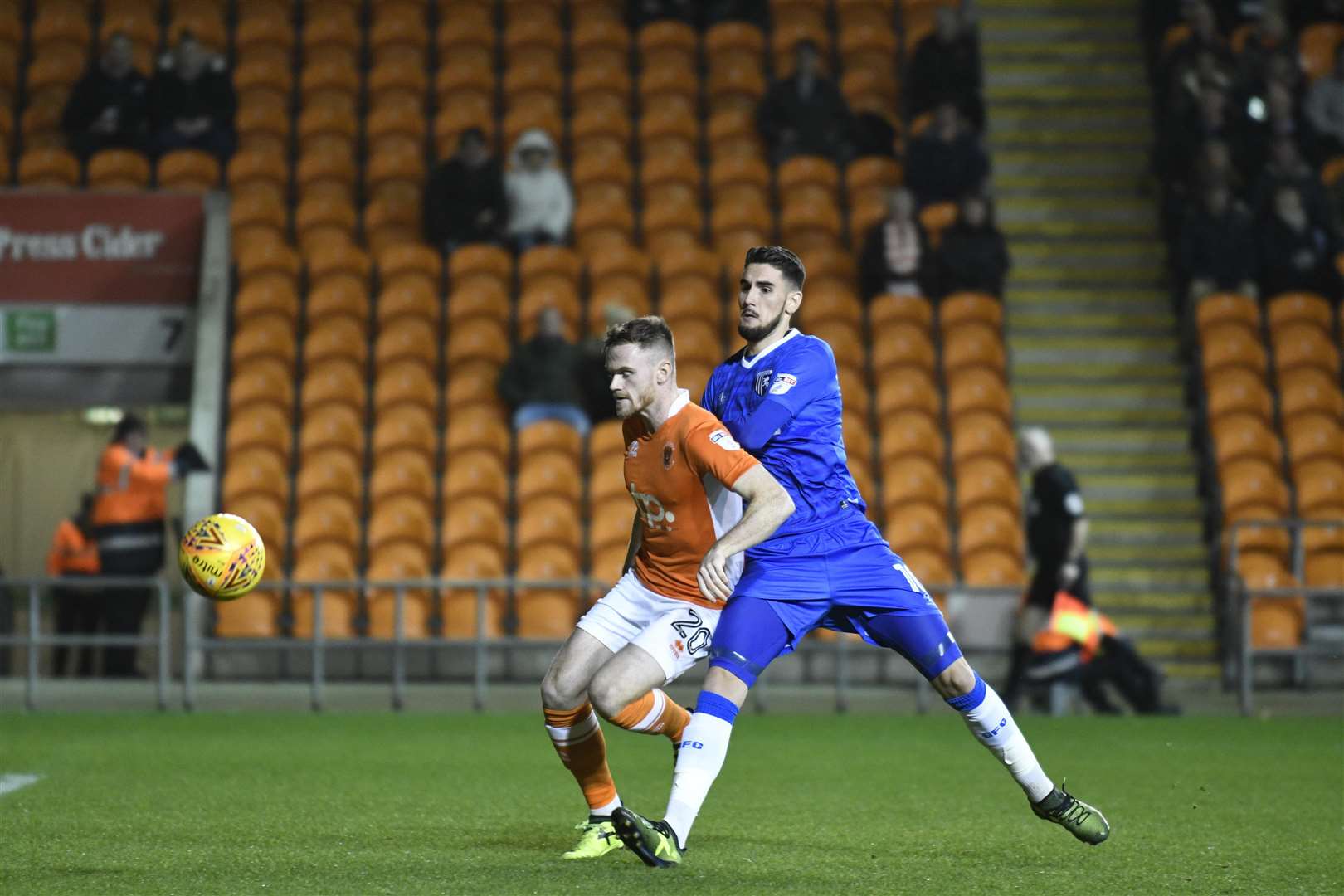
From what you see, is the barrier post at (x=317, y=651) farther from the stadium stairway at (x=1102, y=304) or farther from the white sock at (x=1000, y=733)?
the white sock at (x=1000, y=733)

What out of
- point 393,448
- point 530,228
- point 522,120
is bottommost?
point 393,448

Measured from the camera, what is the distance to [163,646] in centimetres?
1166

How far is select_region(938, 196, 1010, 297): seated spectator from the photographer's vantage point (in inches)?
590

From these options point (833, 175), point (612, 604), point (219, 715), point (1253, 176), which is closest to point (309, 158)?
point (833, 175)

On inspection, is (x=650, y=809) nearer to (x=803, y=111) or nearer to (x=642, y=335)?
(x=642, y=335)

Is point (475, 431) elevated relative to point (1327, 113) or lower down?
lower down

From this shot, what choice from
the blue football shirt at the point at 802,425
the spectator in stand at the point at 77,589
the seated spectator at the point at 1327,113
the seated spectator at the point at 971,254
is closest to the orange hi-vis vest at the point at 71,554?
the spectator in stand at the point at 77,589

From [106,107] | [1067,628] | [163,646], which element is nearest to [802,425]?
[1067,628]

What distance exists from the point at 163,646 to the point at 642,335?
692 cm

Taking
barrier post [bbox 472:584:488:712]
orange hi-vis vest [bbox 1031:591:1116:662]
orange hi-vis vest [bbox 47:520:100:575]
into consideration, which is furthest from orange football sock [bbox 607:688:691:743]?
orange hi-vis vest [bbox 47:520:100:575]

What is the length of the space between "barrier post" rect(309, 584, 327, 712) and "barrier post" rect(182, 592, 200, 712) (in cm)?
77

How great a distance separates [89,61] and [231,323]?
339 centimetres

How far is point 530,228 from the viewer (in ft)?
50.1

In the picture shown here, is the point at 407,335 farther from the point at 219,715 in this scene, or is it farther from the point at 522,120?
the point at 219,715
